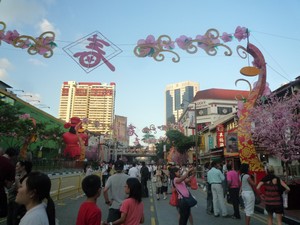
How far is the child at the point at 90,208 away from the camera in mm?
3045

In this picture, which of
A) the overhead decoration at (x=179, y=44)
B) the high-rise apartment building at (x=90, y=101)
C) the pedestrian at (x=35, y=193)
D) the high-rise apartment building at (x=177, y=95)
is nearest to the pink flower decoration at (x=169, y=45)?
the overhead decoration at (x=179, y=44)

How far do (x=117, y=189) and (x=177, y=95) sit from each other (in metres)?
175

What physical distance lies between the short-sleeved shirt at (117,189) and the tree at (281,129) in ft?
37.9

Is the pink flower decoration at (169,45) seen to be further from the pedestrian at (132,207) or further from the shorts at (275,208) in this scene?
the pedestrian at (132,207)

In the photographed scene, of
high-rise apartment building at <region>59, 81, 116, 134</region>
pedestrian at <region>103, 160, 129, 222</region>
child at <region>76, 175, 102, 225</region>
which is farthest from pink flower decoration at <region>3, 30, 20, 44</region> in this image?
high-rise apartment building at <region>59, 81, 116, 134</region>

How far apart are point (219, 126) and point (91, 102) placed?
74.0m

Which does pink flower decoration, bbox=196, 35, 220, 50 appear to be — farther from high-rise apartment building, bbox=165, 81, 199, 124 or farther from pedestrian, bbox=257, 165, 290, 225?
high-rise apartment building, bbox=165, 81, 199, 124

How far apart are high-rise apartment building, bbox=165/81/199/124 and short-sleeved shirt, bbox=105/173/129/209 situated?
5694 inches

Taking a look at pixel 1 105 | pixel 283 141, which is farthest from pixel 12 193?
pixel 1 105

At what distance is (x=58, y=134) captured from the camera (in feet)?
130

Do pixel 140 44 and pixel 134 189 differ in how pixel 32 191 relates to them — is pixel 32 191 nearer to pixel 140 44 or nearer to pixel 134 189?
pixel 134 189

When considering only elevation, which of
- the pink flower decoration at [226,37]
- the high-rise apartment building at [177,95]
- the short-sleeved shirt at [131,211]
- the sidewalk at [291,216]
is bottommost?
the sidewalk at [291,216]

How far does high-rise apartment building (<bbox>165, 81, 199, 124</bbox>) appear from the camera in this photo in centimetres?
16150

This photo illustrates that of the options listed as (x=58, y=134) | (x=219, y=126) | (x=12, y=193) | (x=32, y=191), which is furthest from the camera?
(x=58, y=134)
